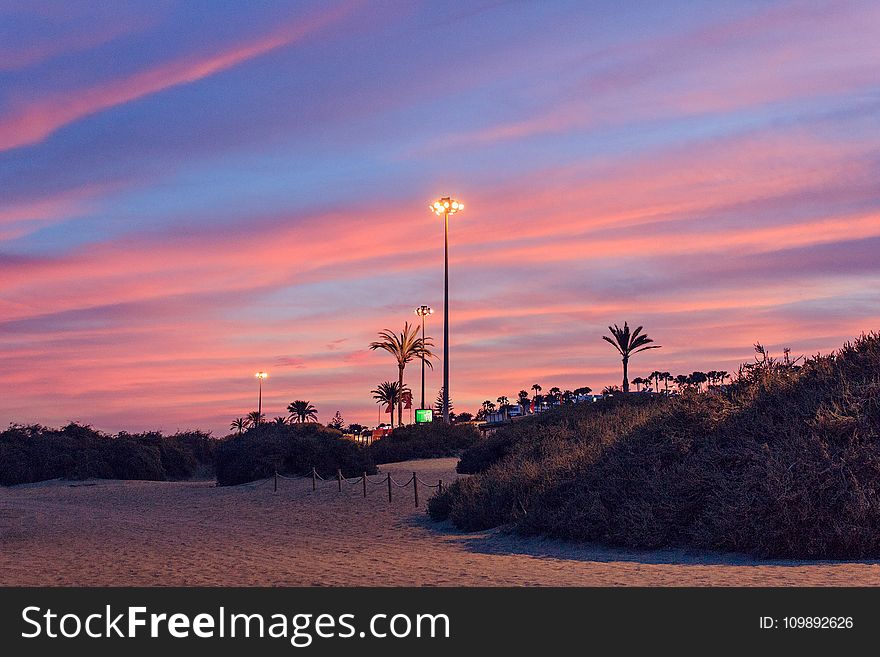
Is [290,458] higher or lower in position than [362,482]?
higher

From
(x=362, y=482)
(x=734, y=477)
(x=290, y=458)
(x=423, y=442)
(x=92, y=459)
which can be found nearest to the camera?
(x=734, y=477)

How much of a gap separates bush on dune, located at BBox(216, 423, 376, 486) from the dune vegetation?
15082 millimetres

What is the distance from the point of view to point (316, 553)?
55.2 feet

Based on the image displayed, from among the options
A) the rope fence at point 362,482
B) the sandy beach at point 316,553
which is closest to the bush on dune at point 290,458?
the rope fence at point 362,482

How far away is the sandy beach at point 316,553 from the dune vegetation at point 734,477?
0.53 meters

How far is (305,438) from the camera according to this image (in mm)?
39344

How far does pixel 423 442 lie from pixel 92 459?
16.0 m

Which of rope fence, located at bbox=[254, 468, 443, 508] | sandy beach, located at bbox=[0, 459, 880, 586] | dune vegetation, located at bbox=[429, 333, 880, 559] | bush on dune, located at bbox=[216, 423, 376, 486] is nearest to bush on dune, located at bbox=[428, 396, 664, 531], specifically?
dune vegetation, located at bbox=[429, 333, 880, 559]

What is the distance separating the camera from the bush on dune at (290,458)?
122ft

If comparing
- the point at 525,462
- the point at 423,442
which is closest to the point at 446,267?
the point at 423,442

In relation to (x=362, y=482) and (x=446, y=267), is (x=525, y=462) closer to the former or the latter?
(x=362, y=482)

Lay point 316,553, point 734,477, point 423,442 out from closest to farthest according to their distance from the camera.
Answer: point 734,477
point 316,553
point 423,442

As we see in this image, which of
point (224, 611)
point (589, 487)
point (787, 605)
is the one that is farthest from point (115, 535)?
point (787, 605)

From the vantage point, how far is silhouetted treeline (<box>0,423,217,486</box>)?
147ft
